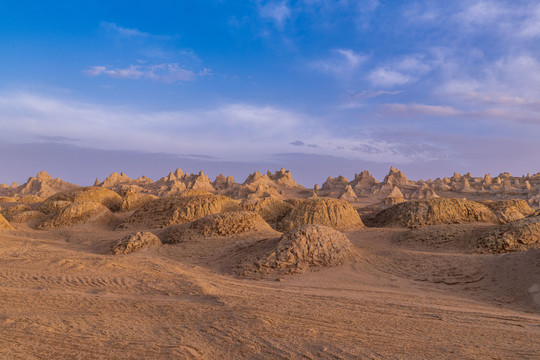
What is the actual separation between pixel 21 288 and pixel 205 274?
4.10 m

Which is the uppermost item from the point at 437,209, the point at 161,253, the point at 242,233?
the point at 437,209

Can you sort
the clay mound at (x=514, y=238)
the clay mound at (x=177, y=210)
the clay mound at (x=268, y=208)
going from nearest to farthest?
1. the clay mound at (x=514, y=238)
2. the clay mound at (x=177, y=210)
3. the clay mound at (x=268, y=208)

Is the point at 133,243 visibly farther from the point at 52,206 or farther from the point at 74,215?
the point at 52,206

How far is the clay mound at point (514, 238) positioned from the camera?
1152cm

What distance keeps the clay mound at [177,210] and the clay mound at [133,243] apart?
13.1 feet

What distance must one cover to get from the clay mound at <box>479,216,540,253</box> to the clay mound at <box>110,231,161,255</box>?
36.8 ft

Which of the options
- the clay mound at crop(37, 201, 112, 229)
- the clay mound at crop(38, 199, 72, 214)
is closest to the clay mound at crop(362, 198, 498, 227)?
the clay mound at crop(37, 201, 112, 229)

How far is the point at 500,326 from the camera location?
231 inches

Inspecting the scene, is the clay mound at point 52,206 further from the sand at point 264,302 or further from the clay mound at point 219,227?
the clay mound at point 219,227

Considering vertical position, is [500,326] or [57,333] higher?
[500,326]

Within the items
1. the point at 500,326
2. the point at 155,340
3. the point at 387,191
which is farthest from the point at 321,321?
the point at 387,191

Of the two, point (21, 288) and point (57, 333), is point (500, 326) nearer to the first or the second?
point (57, 333)

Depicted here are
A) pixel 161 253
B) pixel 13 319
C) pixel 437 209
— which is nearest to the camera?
pixel 13 319

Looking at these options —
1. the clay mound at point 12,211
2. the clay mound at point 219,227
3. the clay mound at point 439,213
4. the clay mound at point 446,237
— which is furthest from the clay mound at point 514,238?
the clay mound at point 12,211
